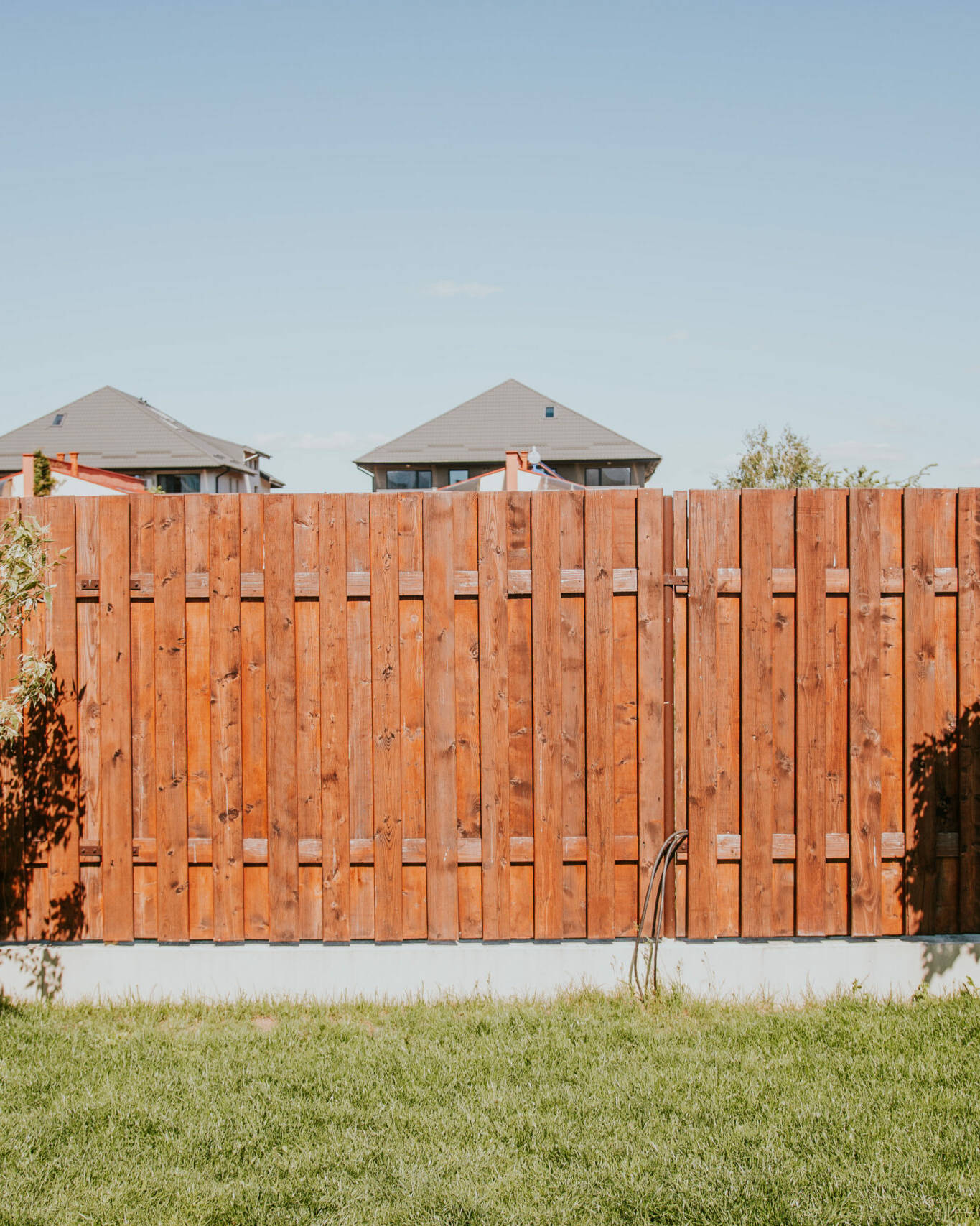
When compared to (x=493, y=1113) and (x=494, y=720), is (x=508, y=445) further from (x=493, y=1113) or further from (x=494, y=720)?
(x=493, y=1113)

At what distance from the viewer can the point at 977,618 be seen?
4473mm

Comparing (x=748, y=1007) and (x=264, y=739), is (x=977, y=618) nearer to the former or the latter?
(x=748, y=1007)

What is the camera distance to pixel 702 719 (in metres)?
4.41

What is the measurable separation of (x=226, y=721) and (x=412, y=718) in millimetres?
885

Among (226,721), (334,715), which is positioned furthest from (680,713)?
(226,721)

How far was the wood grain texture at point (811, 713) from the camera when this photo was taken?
442cm

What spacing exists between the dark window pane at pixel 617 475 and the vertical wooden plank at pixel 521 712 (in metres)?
42.4

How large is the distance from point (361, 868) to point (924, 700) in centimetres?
280

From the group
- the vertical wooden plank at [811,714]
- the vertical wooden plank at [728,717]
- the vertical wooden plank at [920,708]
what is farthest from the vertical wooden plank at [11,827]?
the vertical wooden plank at [920,708]

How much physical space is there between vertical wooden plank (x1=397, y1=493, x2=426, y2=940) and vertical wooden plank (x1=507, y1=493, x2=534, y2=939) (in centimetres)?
42

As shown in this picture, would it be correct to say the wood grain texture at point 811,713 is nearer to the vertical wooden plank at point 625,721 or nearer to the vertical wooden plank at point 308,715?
the vertical wooden plank at point 625,721

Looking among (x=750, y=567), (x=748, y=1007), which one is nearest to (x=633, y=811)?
(x=748, y=1007)

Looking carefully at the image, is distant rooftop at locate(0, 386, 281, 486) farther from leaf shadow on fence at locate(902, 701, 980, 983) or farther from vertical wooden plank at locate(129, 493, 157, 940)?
leaf shadow on fence at locate(902, 701, 980, 983)

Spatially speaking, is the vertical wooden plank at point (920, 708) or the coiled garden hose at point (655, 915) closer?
the coiled garden hose at point (655, 915)
